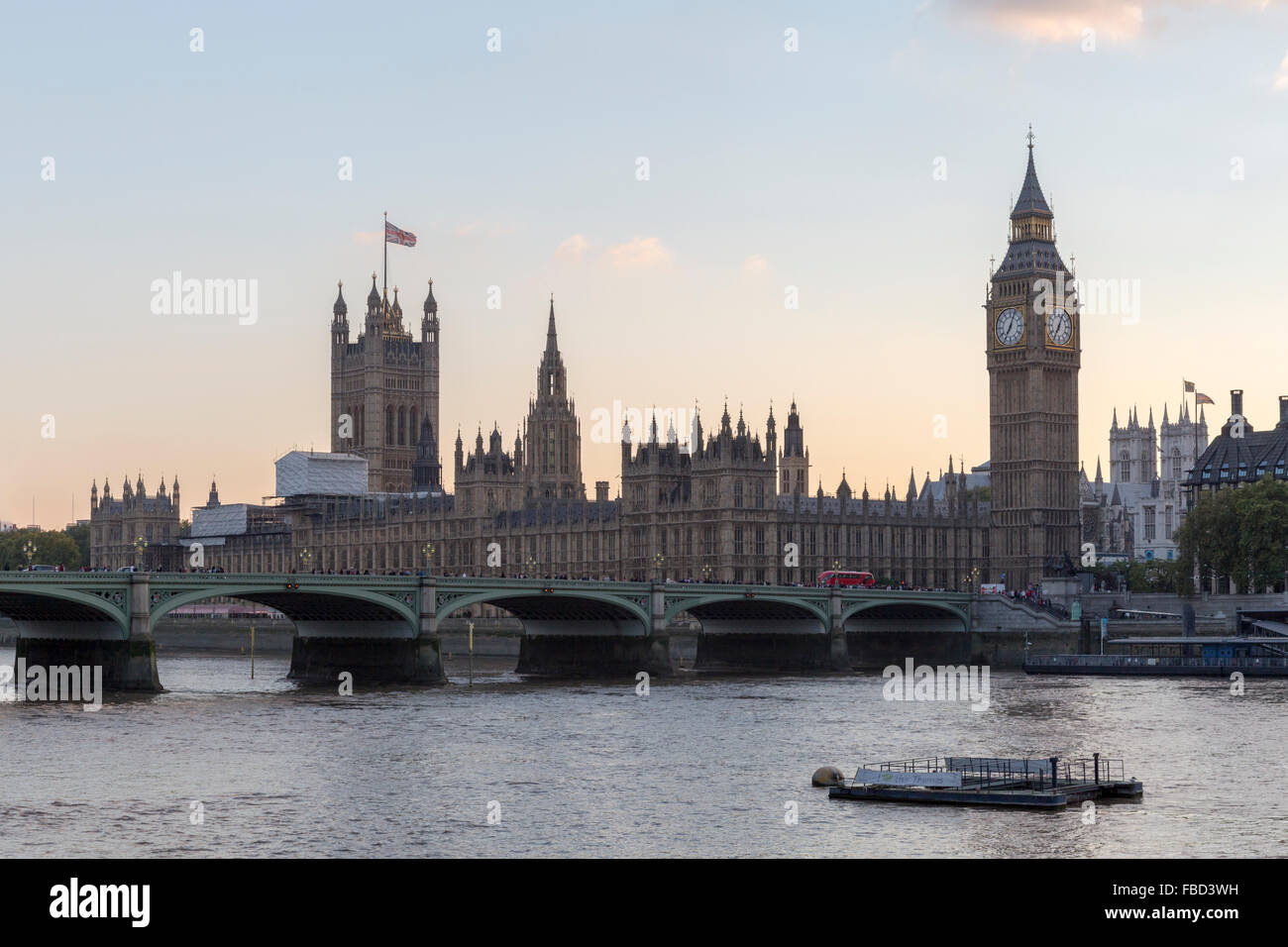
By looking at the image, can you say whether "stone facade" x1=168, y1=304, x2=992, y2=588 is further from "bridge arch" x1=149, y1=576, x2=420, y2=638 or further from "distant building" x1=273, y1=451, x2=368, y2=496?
"bridge arch" x1=149, y1=576, x2=420, y2=638

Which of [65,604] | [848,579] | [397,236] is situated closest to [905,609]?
[848,579]

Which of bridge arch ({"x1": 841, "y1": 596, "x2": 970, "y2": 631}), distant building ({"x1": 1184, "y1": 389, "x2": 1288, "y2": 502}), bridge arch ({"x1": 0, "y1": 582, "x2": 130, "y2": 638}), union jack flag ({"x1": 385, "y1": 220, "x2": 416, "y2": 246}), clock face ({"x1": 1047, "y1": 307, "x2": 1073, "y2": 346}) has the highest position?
union jack flag ({"x1": 385, "y1": 220, "x2": 416, "y2": 246})

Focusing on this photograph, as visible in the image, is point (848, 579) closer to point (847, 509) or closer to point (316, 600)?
point (847, 509)

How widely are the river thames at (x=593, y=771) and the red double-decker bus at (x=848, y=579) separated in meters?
37.9

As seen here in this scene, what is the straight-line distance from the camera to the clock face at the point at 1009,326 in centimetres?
13175

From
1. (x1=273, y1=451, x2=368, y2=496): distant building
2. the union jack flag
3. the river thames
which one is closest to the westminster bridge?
the river thames

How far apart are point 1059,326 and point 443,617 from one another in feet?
212

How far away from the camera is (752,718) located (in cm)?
6419

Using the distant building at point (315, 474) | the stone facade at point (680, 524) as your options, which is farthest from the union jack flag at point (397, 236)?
the distant building at point (315, 474)

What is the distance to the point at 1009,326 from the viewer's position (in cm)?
13275

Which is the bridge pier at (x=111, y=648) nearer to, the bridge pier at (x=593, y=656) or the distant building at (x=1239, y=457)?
the bridge pier at (x=593, y=656)

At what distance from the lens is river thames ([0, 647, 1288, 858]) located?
36938mm

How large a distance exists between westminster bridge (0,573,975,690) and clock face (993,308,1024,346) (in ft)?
103
